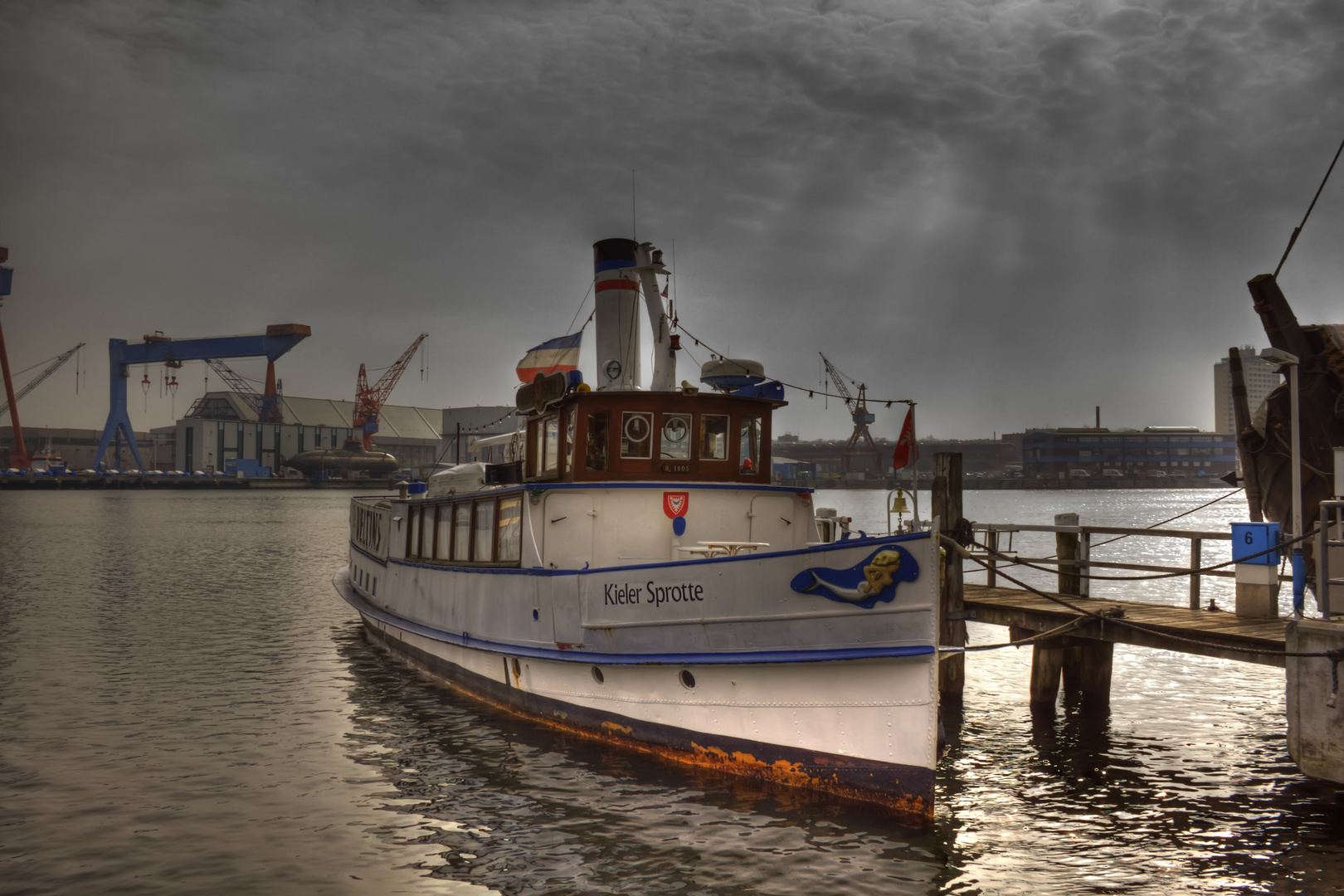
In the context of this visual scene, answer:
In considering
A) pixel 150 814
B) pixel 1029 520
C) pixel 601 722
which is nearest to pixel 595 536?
pixel 601 722

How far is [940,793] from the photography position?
12.4 m

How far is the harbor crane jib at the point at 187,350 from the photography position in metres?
146

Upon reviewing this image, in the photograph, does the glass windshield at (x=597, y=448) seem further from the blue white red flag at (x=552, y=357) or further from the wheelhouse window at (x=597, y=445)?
the blue white red flag at (x=552, y=357)

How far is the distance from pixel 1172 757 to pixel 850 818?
6.53 meters

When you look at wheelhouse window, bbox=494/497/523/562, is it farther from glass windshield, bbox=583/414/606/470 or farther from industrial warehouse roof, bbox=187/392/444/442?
industrial warehouse roof, bbox=187/392/444/442

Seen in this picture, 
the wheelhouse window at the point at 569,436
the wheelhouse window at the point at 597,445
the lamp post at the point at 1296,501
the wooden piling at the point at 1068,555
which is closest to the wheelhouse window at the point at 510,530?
the wheelhouse window at the point at 569,436

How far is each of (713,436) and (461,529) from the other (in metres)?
5.33

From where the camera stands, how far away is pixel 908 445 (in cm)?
1377

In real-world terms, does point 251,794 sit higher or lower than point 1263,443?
lower

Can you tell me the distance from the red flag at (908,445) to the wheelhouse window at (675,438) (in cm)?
326

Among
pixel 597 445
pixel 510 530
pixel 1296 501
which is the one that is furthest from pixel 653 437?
pixel 1296 501

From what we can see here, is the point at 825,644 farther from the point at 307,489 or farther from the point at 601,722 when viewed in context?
the point at 307,489

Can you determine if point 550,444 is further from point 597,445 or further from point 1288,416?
point 1288,416

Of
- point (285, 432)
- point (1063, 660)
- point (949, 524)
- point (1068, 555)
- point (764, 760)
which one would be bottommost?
point (764, 760)
